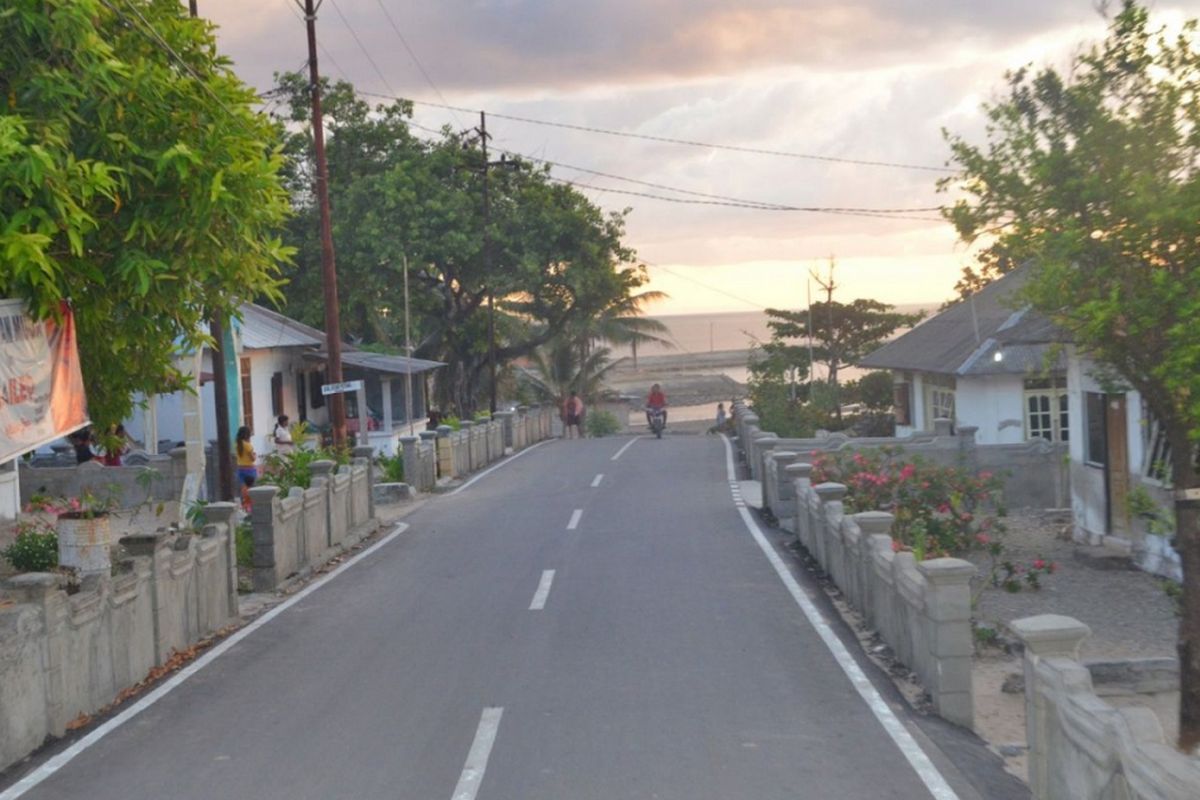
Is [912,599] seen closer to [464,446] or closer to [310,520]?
[310,520]

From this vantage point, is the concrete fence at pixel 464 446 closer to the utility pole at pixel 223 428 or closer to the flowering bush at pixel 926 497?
the utility pole at pixel 223 428

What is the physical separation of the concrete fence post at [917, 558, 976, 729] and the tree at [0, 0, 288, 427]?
259 inches

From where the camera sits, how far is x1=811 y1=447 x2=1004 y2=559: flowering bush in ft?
63.7

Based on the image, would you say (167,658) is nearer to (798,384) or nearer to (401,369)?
(401,369)

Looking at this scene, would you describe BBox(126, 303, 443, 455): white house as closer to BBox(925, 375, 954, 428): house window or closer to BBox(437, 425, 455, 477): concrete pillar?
BBox(437, 425, 455, 477): concrete pillar

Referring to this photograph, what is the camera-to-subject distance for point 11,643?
9281 millimetres

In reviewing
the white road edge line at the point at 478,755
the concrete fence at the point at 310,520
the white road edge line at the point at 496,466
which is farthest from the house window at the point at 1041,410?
the white road edge line at the point at 478,755

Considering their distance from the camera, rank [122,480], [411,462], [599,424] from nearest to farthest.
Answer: [122,480], [411,462], [599,424]

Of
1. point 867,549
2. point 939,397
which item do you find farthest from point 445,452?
point 867,549

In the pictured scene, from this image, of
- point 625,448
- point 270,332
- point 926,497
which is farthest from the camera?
point 625,448

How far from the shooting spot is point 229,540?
49.7ft

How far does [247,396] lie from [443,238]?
41.4ft

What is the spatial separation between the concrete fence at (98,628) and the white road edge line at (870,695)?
618 cm

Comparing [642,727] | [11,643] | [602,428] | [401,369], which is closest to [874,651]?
[642,727]
